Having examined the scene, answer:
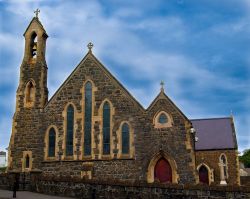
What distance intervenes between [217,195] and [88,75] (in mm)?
13083

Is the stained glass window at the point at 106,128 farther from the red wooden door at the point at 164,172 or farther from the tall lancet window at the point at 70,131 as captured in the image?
the red wooden door at the point at 164,172

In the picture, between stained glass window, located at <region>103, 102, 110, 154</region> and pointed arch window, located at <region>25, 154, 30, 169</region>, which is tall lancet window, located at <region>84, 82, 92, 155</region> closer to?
stained glass window, located at <region>103, 102, 110, 154</region>

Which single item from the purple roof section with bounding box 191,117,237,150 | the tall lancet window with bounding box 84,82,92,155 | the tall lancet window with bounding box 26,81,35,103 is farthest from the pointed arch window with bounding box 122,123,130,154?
the purple roof section with bounding box 191,117,237,150

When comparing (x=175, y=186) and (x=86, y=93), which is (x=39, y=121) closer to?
(x=86, y=93)

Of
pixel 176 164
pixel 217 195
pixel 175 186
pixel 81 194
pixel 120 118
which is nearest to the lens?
pixel 217 195

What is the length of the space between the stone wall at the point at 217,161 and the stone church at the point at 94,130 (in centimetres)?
1247

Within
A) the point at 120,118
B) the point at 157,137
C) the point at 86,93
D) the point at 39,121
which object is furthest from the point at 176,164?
the point at 39,121

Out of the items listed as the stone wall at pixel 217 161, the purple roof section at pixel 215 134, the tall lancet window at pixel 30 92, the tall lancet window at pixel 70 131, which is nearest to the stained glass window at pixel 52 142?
the tall lancet window at pixel 70 131

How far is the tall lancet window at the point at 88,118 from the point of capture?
22.9m

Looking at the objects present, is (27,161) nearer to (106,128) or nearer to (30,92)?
(30,92)

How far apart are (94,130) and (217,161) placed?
17017mm

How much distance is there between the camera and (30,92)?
25578 millimetres

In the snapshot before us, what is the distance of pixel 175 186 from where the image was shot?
15.3 m

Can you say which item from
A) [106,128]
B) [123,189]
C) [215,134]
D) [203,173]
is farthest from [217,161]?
[123,189]
